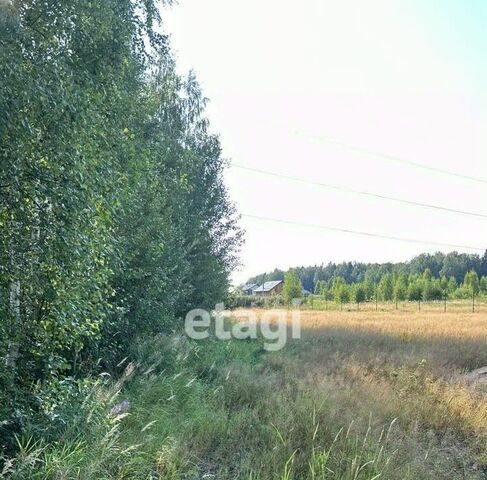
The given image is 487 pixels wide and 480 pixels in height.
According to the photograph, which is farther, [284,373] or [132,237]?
[284,373]

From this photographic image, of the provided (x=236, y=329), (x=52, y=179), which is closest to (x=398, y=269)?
(x=236, y=329)

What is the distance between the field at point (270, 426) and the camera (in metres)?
3.51

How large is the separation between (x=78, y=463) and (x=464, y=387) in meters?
6.76

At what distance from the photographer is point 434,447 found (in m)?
4.83

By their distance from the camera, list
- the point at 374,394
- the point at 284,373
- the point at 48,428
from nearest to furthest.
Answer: the point at 48,428 → the point at 374,394 → the point at 284,373

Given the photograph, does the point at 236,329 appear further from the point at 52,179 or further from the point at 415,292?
the point at 415,292

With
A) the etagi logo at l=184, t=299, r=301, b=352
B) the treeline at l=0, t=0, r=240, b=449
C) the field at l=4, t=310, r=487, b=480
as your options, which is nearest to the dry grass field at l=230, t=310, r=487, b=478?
the field at l=4, t=310, r=487, b=480

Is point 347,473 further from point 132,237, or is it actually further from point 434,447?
point 132,237

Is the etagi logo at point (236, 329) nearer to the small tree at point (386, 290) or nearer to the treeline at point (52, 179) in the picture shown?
the treeline at point (52, 179)

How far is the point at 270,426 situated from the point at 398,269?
98254 millimetres

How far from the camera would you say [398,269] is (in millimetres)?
96438

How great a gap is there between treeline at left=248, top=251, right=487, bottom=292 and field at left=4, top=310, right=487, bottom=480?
217 feet

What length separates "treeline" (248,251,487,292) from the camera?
85.2m

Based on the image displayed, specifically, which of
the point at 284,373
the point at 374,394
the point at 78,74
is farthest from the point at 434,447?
the point at 78,74
